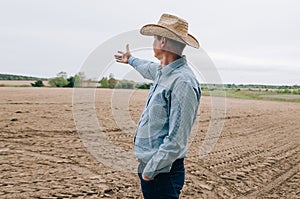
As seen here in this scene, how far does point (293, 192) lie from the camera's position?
520cm

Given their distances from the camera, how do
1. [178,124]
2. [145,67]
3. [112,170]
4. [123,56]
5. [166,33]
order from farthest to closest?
[112,170] → [123,56] → [145,67] → [166,33] → [178,124]

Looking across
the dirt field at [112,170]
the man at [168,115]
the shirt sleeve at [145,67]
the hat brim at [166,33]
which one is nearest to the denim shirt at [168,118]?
the man at [168,115]

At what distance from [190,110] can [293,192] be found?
3.88 meters

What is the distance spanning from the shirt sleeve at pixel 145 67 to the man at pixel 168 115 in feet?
1.22

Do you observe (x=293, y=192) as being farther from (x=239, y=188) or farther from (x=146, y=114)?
(x=146, y=114)

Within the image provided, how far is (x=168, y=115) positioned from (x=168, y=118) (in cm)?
2

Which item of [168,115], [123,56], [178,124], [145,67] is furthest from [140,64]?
[178,124]

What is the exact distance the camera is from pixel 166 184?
2.16m

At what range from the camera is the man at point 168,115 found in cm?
198

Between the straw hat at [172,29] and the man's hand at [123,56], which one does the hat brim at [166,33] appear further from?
the man's hand at [123,56]

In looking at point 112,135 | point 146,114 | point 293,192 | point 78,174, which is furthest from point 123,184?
point 112,135

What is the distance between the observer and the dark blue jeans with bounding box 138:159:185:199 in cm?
215

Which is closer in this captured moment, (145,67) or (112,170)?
(145,67)

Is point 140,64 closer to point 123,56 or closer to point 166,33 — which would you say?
point 123,56
